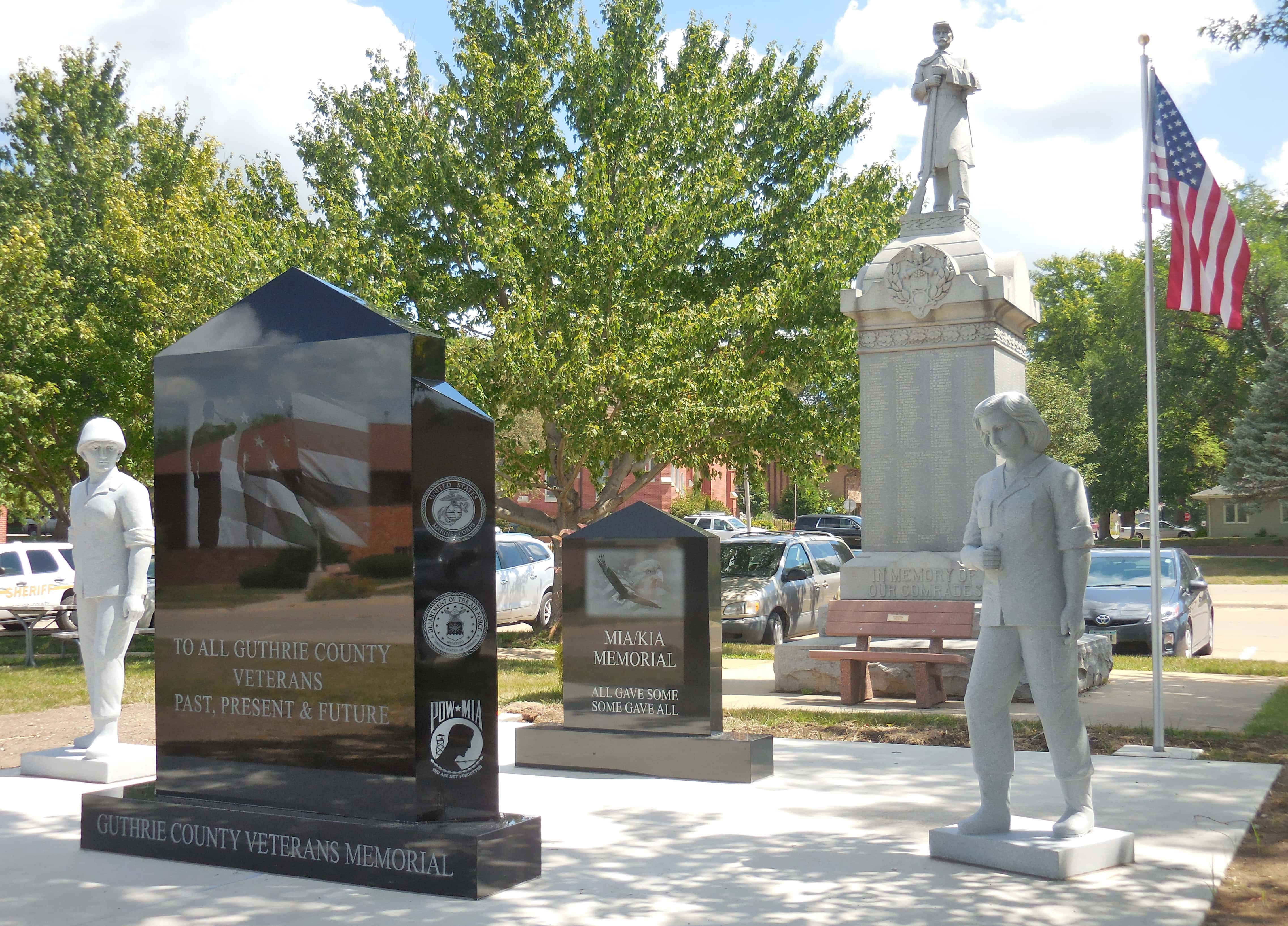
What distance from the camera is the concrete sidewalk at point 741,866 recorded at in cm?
472

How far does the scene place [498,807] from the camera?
530 cm

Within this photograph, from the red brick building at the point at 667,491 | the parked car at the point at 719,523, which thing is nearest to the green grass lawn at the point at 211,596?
the parked car at the point at 719,523

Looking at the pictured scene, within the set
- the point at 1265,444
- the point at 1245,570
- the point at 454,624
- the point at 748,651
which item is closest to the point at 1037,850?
the point at 454,624

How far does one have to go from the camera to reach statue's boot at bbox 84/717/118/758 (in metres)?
7.96

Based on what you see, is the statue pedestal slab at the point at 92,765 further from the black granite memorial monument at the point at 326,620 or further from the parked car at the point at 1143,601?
the parked car at the point at 1143,601

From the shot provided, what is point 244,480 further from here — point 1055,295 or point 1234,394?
point 1055,295

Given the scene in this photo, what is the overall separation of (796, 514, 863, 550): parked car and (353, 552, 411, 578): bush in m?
41.1

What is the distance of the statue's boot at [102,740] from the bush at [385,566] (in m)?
3.86

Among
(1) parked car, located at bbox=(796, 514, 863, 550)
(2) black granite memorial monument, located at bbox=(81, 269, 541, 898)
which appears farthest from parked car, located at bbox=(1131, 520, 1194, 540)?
(2) black granite memorial monument, located at bbox=(81, 269, 541, 898)

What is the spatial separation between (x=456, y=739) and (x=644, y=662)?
2.82 metres

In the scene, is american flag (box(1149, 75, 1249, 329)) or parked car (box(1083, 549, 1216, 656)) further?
parked car (box(1083, 549, 1216, 656))

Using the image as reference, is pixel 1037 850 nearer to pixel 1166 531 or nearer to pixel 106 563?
pixel 106 563

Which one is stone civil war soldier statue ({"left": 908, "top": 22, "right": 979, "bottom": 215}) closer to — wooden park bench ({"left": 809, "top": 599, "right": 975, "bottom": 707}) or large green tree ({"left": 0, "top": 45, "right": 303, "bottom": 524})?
wooden park bench ({"left": 809, "top": 599, "right": 975, "bottom": 707})

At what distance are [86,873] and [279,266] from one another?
11569mm
